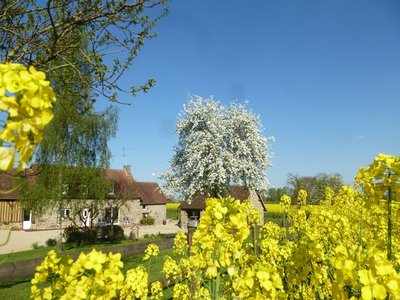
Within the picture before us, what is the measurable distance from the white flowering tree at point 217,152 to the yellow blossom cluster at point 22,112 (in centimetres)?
2047

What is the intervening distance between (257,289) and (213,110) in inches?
830

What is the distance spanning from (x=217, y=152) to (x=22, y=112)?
21.1 metres

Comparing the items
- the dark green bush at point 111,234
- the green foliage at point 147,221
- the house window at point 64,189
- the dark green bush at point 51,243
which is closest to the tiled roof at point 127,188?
the green foliage at point 147,221

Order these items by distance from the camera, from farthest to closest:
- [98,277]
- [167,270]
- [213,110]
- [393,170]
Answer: [213,110], [167,270], [393,170], [98,277]

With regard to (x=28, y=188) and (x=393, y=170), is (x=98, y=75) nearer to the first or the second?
(x=393, y=170)

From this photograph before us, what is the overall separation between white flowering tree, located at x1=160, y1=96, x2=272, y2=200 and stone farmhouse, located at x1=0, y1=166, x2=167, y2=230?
3.62 metres

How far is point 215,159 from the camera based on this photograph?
72.5ft

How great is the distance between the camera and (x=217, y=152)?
22219 mm

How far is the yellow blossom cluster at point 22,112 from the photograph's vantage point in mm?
1187

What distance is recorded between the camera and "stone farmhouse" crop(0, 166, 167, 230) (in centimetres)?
2672

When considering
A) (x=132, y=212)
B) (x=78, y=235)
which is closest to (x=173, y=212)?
(x=132, y=212)

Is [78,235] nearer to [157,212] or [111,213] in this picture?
[111,213]

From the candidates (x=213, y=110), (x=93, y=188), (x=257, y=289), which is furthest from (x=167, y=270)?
(x=213, y=110)

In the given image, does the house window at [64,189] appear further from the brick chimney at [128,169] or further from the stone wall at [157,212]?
the stone wall at [157,212]
